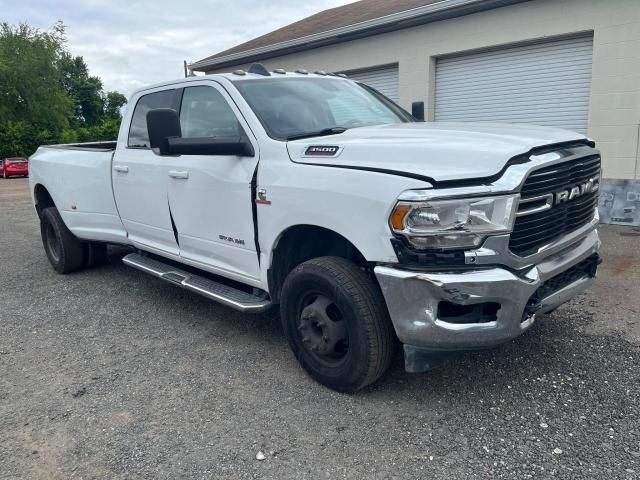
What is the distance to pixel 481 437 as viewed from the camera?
2.80 meters

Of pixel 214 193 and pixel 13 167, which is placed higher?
pixel 214 193

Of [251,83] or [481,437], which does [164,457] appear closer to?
[481,437]

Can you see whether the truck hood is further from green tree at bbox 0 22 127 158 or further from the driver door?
green tree at bbox 0 22 127 158

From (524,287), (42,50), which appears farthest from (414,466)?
(42,50)

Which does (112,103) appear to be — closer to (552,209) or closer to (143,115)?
(143,115)

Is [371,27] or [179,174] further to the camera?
[371,27]

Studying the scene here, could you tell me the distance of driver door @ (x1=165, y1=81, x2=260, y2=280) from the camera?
12.1 feet

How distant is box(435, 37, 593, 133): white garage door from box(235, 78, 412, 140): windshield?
5864 mm

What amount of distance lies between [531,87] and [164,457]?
8953 mm

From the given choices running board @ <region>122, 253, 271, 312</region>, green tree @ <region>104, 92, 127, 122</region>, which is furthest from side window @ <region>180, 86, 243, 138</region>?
green tree @ <region>104, 92, 127, 122</region>

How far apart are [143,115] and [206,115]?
1.08 m

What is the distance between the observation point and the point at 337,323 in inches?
125

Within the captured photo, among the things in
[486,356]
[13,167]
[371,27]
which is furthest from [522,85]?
[13,167]

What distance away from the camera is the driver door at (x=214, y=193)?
3.70m
